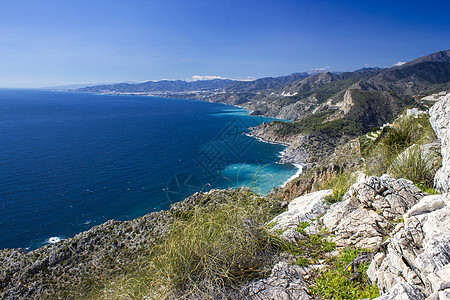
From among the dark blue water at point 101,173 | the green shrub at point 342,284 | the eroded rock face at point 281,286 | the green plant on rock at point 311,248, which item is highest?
the green shrub at point 342,284

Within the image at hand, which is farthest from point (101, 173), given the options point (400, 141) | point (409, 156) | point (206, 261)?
point (409, 156)

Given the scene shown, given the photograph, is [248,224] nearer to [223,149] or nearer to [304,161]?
[304,161]

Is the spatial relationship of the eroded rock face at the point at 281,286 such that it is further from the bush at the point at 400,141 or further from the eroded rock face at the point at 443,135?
the bush at the point at 400,141

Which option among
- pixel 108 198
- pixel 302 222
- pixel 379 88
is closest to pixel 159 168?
pixel 108 198

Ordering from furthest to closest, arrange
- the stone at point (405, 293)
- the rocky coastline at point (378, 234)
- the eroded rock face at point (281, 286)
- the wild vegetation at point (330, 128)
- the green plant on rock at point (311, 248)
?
the wild vegetation at point (330, 128)
the green plant on rock at point (311, 248)
the eroded rock face at point (281, 286)
the rocky coastline at point (378, 234)
the stone at point (405, 293)

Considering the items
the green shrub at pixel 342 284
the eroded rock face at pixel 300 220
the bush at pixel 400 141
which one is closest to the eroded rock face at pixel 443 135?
the bush at pixel 400 141

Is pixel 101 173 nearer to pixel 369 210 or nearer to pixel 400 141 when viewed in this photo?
pixel 400 141
